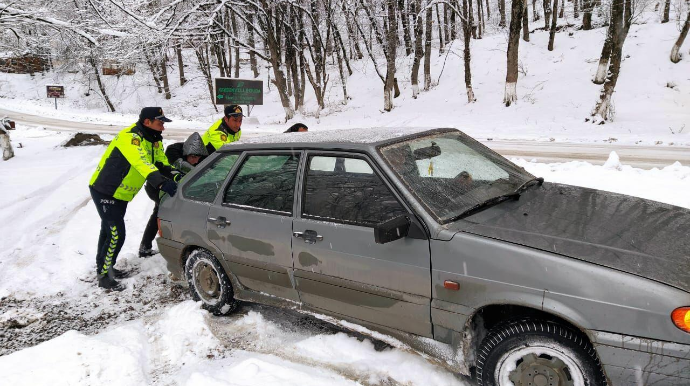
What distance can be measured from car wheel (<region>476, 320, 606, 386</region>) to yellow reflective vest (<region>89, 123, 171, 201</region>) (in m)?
3.16

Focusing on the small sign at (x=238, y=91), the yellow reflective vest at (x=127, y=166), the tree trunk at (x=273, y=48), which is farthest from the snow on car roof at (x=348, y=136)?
the tree trunk at (x=273, y=48)

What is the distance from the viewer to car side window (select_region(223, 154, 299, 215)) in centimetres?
323

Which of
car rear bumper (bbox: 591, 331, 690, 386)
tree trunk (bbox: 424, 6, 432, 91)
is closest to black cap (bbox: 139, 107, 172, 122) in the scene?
car rear bumper (bbox: 591, 331, 690, 386)

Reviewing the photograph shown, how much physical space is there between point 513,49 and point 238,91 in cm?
1185

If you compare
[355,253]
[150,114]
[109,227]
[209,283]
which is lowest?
[209,283]

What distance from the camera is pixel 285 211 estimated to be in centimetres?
318

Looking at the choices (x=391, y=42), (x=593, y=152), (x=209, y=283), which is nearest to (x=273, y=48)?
(x=391, y=42)

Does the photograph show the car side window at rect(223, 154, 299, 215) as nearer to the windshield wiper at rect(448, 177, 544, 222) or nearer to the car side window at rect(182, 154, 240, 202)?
the car side window at rect(182, 154, 240, 202)

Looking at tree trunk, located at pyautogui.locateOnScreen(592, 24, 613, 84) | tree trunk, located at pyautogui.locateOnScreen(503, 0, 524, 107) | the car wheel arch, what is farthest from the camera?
tree trunk, located at pyautogui.locateOnScreen(592, 24, 613, 84)

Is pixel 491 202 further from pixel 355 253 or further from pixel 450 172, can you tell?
pixel 355 253

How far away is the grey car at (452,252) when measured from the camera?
Result: 2.06 metres

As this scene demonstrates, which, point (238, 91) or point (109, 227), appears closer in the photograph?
point (109, 227)

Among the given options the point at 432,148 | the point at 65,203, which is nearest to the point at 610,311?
the point at 432,148

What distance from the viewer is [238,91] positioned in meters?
20.9
